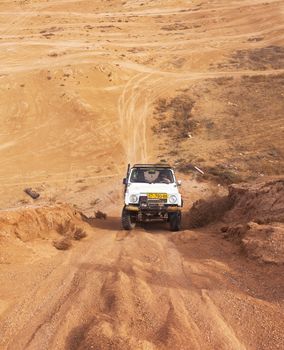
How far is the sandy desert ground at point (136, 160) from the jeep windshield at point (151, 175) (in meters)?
1.48

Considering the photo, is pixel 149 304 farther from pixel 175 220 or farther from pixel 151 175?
pixel 151 175

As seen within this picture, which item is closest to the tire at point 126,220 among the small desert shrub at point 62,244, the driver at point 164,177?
the driver at point 164,177

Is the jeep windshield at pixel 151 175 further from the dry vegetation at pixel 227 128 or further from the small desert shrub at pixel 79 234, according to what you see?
the dry vegetation at pixel 227 128

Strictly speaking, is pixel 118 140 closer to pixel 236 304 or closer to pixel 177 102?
pixel 177 102

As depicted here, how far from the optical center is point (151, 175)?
49.0ft

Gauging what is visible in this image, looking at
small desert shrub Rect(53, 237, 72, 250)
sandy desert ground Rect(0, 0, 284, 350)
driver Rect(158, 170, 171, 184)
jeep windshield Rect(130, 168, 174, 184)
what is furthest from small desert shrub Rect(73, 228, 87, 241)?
driver Rect(158, 170, 171, 184)

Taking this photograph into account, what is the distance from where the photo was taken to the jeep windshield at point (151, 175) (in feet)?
48.2

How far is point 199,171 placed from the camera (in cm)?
2270

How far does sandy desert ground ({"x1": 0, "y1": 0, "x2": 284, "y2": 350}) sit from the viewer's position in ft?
23.6

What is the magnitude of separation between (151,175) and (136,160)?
10216 millimetres

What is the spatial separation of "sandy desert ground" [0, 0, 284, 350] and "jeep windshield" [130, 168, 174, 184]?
4.87 feet

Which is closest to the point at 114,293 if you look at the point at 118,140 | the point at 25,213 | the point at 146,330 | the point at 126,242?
the point at 146,330

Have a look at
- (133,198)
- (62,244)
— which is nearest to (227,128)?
(133,198)

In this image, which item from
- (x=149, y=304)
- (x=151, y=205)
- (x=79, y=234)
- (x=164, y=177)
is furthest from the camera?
(x=164, y=177)
